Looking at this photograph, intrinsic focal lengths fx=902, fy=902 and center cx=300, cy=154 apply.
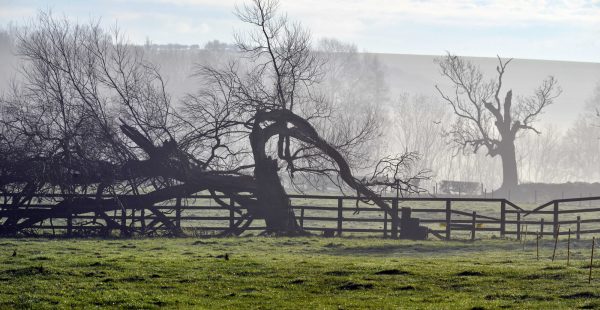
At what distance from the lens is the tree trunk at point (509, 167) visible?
221 feet

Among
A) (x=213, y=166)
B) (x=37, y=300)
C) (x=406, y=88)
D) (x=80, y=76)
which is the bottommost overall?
(x=37, y=300)

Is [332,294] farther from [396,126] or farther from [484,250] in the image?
[396,126]

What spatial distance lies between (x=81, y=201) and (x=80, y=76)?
6035 millimetres

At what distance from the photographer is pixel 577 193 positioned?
66750 mm

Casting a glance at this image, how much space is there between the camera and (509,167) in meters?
68.0

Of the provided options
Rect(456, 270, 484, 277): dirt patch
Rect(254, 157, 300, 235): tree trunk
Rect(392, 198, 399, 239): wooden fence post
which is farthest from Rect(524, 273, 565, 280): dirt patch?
Rect(254, 157, 300, 235): tree trunk

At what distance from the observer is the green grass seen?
13820 mm

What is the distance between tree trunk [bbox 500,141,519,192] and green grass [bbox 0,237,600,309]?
150 ft

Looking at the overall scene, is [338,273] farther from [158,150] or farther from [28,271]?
[158,150]

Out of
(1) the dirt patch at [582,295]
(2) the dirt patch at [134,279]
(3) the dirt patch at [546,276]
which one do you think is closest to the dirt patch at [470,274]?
(3) the dirt patch at [546,276]

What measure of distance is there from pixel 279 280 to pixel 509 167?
2139 inches

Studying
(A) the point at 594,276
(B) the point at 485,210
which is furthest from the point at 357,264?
(B) the point at 485,210

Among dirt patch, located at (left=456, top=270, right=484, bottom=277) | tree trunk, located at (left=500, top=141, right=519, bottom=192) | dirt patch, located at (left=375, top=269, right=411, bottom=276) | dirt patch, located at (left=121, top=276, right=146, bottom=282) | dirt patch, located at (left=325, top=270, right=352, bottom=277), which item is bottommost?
dirt patch, located at (left=121, top=276, right=146, bottom=282)

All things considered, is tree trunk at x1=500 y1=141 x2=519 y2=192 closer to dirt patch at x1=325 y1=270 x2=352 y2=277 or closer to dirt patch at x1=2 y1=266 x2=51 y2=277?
dirt patch at x1=325 y1=270 x2=352 y2=277
